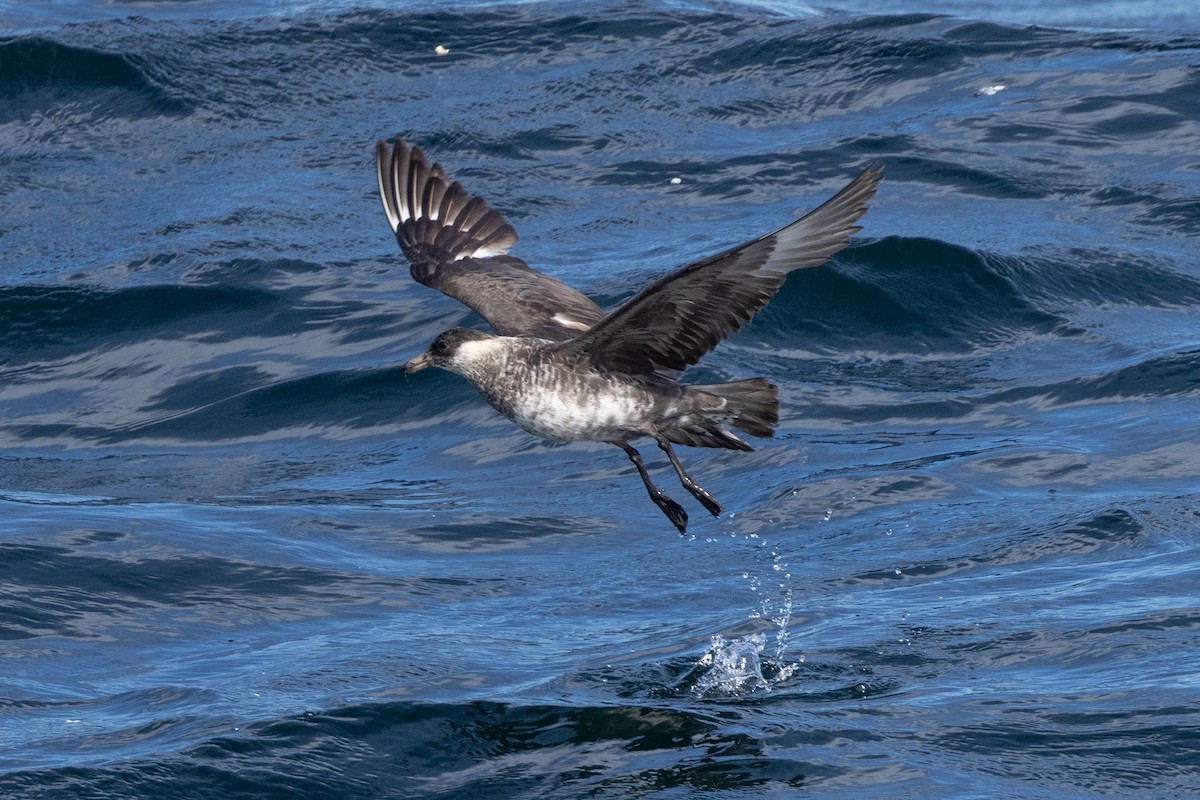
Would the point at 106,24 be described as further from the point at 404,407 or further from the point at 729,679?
the point at 729,679

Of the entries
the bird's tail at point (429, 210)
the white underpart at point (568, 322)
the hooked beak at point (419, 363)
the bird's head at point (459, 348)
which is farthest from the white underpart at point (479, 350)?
the bird's tail at point (429, 210)

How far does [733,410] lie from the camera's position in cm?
690

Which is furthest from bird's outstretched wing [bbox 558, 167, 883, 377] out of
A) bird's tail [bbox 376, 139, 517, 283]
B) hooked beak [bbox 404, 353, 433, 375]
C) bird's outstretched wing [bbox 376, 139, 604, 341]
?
bird's tail [bbox 376, 139, 517, 283]

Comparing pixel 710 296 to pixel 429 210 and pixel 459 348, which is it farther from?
pixel 429 210

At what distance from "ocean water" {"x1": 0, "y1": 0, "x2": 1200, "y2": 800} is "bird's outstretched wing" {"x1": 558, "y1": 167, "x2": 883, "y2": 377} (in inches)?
69.5

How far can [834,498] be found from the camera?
34.6 feet

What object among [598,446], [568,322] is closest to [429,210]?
[568,322]

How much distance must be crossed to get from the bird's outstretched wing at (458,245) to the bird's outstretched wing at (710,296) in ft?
3.74

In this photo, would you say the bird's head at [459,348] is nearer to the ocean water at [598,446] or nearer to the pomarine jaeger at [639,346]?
the pomarine jaeger at [639,346]

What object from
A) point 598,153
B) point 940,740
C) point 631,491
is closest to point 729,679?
point 940,740

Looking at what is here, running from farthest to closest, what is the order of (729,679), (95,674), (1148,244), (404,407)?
→ (1148,244)
(404,407)
(95,674)
(729,679)

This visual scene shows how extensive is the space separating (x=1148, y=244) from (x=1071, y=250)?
2.05ft

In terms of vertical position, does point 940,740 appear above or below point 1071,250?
below

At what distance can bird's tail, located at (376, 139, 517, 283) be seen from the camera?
8789mm
